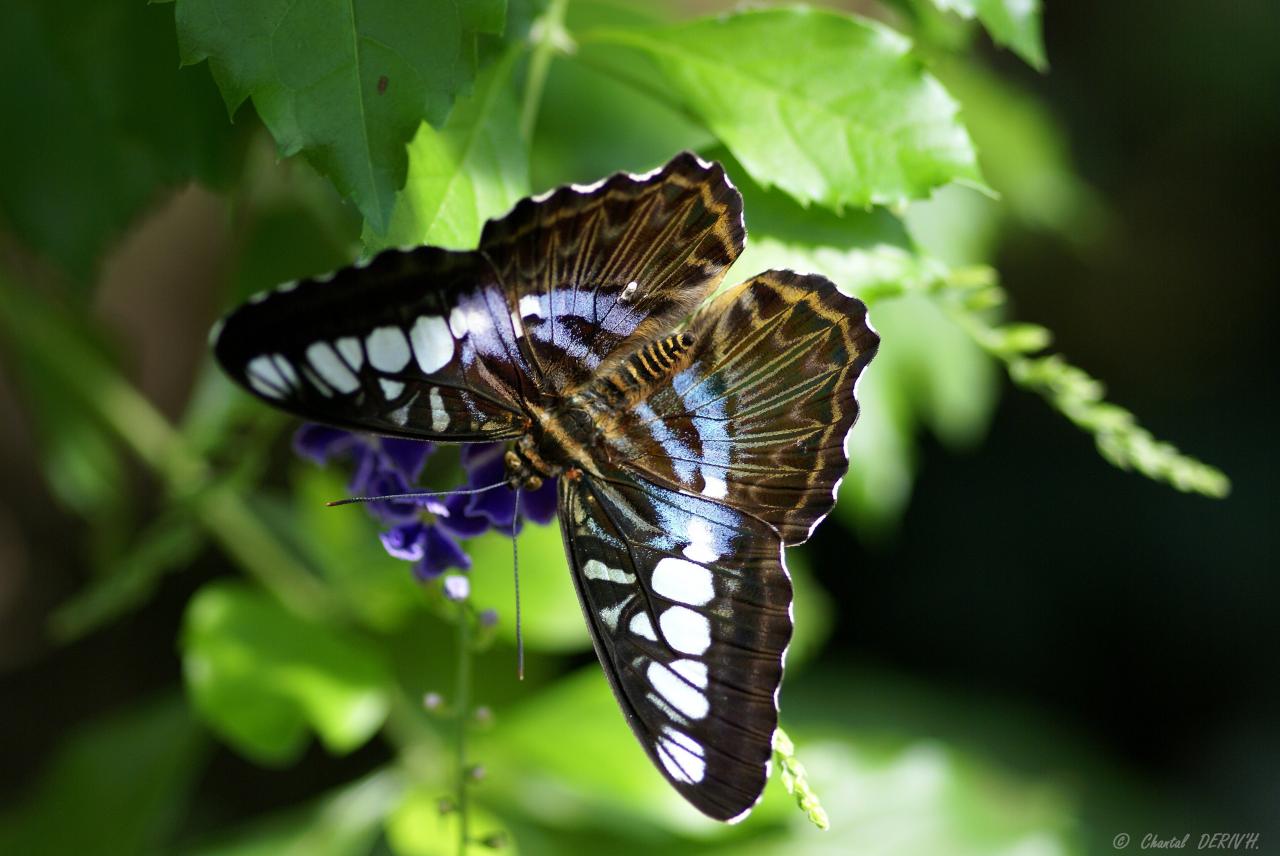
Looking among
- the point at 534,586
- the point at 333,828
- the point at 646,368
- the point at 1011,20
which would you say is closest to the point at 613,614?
the point at 646,368

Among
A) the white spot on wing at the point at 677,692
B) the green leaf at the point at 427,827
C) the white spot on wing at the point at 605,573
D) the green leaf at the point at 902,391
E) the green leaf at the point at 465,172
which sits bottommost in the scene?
the green leaf at the point at 427,827

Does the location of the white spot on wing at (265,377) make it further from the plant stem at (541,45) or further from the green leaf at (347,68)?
the plant stem at (541,45)

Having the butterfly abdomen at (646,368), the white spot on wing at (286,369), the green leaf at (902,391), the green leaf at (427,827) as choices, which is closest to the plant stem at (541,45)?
the butterfly abdomen at (646,368)

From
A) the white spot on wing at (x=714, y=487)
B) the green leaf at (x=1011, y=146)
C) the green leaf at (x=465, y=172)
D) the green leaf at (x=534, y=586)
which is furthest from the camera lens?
the green leaf at (x=1011, y=146)

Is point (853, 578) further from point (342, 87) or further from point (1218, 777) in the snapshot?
point (342, 87)

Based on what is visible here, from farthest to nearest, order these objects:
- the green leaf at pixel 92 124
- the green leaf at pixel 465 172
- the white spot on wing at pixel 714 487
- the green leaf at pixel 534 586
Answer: the green leaf at pixel 534 586
the green leaf at pixel 92 124
the white spot on wing at pixel 714 487
the green leaf at pixel 465 172

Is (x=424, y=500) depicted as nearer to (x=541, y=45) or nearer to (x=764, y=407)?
(x=764, y=407)

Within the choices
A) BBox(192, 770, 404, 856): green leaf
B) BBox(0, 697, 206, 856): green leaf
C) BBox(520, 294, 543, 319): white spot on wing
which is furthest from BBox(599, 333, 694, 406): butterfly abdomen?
BBox(0, 697, 206, 856): green leaf
